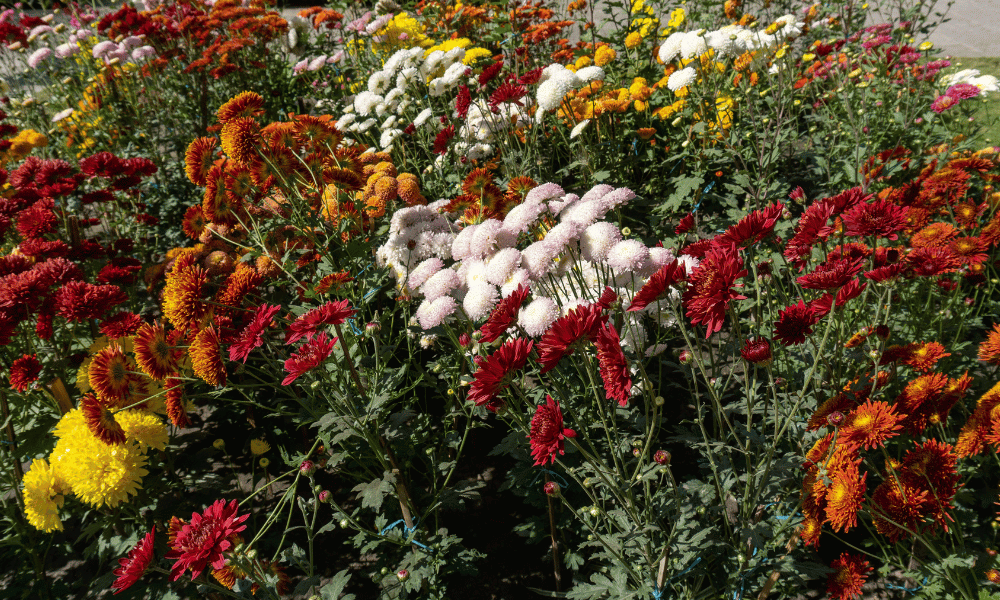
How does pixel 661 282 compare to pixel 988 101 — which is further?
pixel 988 101

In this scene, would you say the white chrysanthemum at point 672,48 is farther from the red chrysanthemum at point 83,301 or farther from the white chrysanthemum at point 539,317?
the red chrysanthemum at point 83,301

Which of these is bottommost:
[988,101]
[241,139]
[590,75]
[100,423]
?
[988,101]

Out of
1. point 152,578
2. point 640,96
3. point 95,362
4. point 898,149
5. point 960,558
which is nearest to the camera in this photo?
point 960,558

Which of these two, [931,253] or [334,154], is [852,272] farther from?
[334,154]

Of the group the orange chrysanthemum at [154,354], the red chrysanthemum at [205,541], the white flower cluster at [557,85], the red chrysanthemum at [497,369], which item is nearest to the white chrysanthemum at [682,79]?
the white flower cluster at [557,85]

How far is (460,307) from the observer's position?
7.26 ft

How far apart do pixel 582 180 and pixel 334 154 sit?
1713 millimetres

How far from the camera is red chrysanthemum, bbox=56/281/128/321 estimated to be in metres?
2.33

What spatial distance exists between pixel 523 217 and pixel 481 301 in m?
0.36

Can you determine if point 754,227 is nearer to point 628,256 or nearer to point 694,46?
point 628,256

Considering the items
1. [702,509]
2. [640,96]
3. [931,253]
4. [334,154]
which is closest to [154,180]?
[334,154]

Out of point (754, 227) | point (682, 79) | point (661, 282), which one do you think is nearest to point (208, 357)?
point (661, 282)

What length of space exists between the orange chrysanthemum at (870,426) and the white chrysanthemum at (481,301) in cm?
112

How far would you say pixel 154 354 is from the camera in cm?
214
